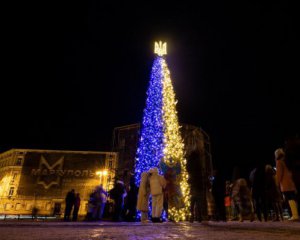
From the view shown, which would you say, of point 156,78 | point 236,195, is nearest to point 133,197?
point 236,195

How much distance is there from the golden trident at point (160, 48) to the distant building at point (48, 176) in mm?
26611

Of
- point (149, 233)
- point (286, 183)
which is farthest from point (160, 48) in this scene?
point (149, 233)

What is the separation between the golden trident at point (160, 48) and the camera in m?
18.3

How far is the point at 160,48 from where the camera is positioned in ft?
60.4

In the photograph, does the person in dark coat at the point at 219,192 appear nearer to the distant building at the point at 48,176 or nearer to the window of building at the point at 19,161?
the distant building at the point at 48,176

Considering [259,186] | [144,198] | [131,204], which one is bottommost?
[131,204]

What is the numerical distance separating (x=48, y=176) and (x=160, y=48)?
34.5m

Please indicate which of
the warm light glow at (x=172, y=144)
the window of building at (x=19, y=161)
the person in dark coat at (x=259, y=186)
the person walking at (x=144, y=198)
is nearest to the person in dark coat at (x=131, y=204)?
the person walking at (x=144, y=198)

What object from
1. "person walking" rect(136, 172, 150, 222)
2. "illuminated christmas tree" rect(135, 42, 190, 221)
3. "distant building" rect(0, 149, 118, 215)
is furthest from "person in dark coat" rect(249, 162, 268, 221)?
"distant building" rect(0, 149, 118, 215)

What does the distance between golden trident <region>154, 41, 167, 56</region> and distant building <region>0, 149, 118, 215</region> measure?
26611mm

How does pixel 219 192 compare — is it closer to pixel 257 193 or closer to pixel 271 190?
pixel 257 193

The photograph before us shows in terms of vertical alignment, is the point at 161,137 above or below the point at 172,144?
above

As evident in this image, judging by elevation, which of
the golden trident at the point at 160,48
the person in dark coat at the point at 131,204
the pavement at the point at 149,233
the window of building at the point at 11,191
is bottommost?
the pavement at the point at 149,233

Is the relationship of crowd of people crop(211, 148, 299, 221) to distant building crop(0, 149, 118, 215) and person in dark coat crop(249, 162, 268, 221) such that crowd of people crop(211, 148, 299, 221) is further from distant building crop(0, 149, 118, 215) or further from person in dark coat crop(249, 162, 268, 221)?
distant building crop(0, 149, 118, 215)
